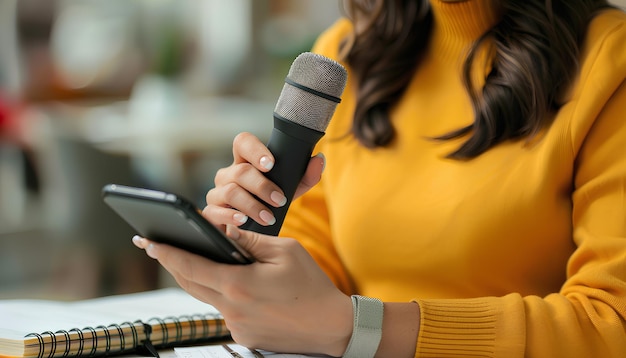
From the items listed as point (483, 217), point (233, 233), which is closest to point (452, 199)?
point (483, 217)

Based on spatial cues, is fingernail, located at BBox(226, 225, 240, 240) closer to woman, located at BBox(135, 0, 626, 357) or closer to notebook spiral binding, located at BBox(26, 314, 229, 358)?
woman, located at BBox(135, 0, 626, 357)

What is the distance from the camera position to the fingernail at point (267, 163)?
867mm

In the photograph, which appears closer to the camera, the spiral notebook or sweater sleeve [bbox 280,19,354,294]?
the spiral notebook

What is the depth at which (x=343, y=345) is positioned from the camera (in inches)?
33.8

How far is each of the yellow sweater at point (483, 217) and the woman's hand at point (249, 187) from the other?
0.65 ft

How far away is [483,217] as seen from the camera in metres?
1.08

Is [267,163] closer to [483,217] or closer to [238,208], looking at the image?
[238,208]

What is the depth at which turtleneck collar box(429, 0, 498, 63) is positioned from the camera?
3.90ft

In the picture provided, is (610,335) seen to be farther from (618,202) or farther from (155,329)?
(155,329)

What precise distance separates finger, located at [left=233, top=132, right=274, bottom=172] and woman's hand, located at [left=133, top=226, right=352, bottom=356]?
0.33 ft

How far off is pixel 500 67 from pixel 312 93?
395 mm

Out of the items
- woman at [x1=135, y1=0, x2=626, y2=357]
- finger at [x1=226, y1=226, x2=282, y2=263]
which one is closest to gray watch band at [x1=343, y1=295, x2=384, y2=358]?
woman at [x1=135, y1=0, x2=626, y2=357]

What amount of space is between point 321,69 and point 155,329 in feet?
1.17

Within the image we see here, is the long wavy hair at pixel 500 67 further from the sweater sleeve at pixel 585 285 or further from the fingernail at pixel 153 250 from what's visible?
the fingernail at pixel 153 250
